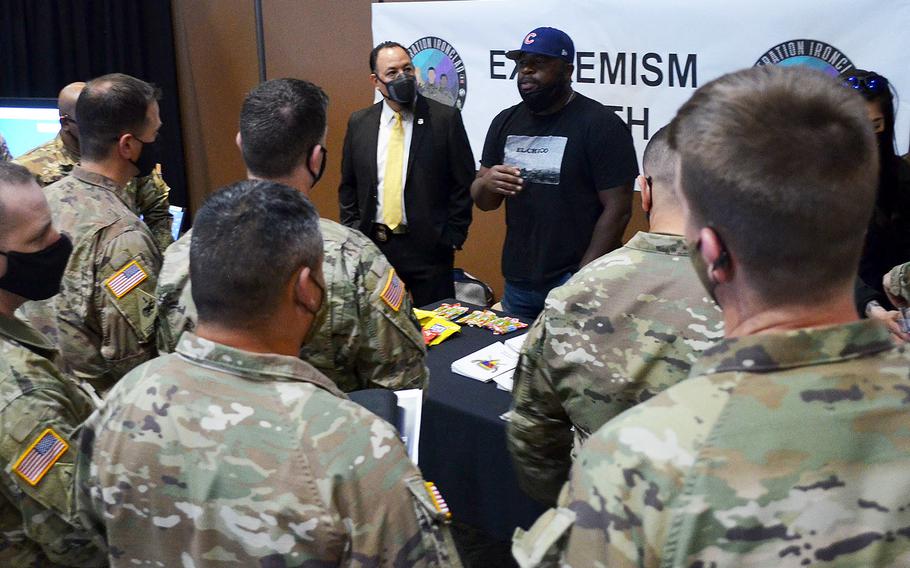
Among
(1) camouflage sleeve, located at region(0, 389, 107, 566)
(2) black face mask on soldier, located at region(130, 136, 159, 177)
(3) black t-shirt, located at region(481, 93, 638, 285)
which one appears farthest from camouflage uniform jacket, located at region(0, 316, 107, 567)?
(3) black t-shirt, located at region(481, 93, 638, 285)

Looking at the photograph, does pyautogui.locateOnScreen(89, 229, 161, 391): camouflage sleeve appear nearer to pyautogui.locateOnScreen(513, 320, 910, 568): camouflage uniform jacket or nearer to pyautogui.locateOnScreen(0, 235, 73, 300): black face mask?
pyautogui.locateOnScreen(0, 235, 73, 300): black face mask

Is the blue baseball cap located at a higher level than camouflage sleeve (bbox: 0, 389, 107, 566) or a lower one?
higher

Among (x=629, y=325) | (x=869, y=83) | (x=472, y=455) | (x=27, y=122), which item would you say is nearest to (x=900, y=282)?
(x=869, y=83)

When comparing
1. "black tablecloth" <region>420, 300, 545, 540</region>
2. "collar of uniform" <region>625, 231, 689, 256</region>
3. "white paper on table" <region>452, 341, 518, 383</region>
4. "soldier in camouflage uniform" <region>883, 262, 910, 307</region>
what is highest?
"collar of uniform" <region>625, 231, 689, 256</region>

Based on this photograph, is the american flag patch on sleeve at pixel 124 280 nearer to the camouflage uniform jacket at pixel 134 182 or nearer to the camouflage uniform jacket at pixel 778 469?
the camouflage uniform jacket at pixel 134 182

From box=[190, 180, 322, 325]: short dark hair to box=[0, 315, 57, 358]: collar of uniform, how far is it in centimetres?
44

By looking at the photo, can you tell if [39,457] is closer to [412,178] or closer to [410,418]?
[410,418]

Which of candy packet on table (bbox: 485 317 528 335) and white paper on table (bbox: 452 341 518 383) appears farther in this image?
candy packet on table (bbox: 485 317 528 335)

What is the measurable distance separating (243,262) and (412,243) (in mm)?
2546

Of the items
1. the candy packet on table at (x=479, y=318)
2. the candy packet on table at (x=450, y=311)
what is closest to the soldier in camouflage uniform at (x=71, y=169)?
the candy packet on table at (x=450, y=311)

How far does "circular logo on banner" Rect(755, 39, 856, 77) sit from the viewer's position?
9.70ft

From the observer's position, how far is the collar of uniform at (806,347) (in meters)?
0.81

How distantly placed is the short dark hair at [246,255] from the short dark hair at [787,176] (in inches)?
23.3

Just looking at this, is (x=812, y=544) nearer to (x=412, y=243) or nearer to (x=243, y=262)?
(x=243, y=262)
